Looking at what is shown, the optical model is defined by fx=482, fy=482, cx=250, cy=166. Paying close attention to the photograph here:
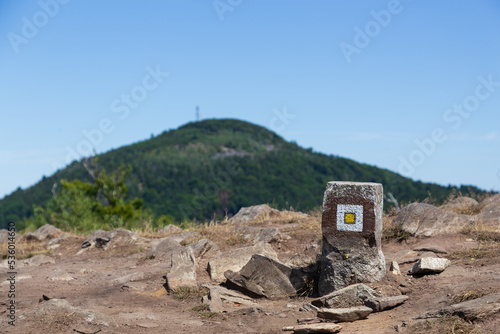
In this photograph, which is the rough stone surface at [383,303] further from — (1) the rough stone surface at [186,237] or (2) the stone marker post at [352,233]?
(1) the rough stone surface at [186,237]

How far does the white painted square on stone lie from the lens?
669cm

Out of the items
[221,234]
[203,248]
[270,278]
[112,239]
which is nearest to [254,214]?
[221,234]

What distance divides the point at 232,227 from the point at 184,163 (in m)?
64.7

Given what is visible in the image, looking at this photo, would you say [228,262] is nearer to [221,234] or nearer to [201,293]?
[201,293]

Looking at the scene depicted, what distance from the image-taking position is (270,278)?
7.19 m

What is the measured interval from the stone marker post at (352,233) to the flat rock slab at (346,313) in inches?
37.1

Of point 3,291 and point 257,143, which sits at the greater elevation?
point 257,143

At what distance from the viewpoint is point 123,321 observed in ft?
19.9

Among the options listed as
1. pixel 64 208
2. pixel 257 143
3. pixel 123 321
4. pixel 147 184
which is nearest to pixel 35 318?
pixel 123 321

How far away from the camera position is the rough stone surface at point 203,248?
9.05m

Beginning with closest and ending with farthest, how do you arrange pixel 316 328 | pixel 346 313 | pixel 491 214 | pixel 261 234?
pixel 316 328 < pixel 346 313 < pixel 491 214 < pixel 261 234

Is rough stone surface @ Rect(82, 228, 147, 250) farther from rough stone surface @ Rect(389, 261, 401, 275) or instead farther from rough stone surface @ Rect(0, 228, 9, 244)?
rough stone surface @ Rect(389, 261, 401, 275)

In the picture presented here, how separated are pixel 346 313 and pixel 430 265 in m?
1.99

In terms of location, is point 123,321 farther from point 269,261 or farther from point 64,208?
point 64,208
